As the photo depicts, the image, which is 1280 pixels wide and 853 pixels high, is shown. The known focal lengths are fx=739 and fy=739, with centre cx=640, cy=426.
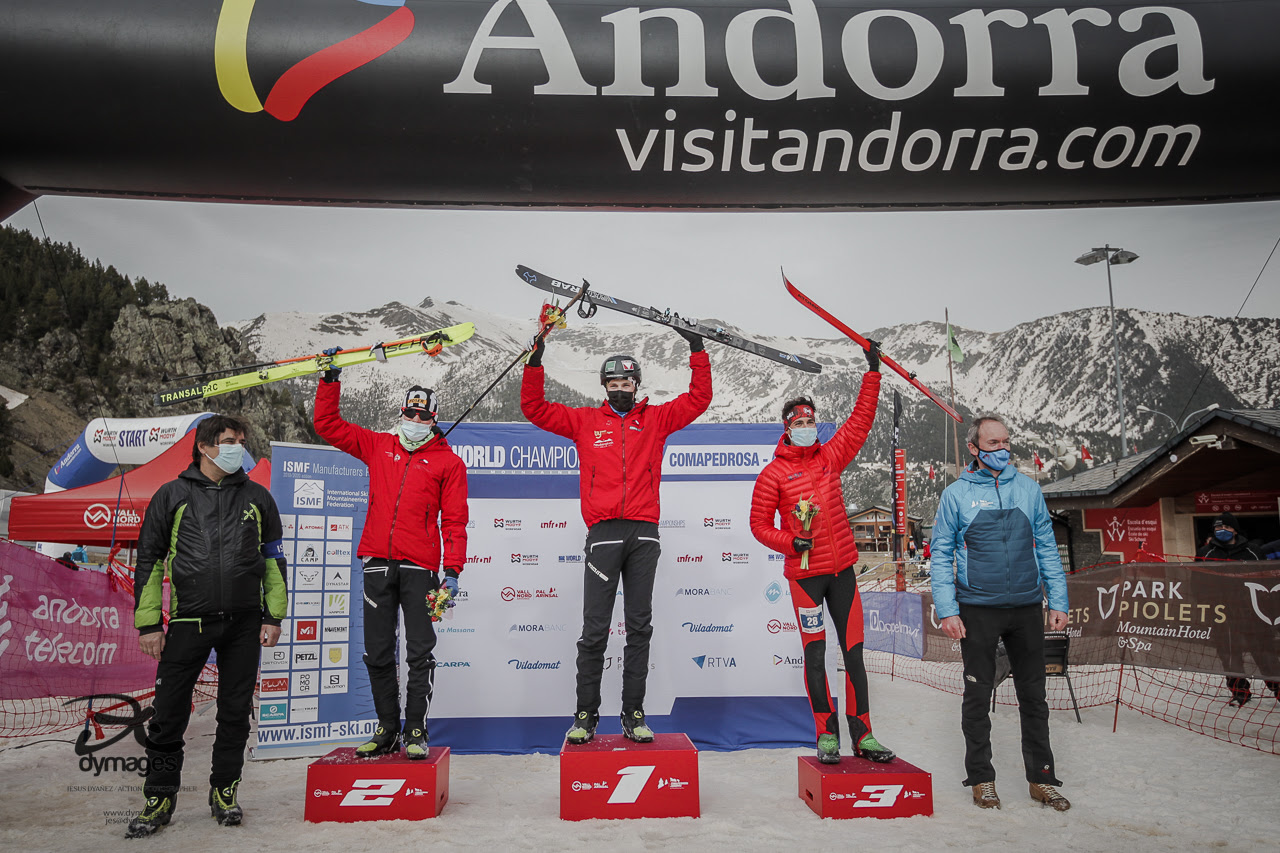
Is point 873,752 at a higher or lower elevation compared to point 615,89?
lower

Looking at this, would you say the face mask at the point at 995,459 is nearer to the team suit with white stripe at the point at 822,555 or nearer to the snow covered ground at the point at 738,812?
the team suit with white stripe at the point at 822,555

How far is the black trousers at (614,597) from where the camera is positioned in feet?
12.0

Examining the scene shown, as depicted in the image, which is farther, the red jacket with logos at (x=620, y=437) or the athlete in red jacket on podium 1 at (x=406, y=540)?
the red jacket with logos at (x=620, y=437)

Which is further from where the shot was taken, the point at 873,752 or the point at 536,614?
the point at 536,614

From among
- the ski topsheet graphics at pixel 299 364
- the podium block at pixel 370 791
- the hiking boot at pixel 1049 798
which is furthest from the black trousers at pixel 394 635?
the ski topsheet graphics at pixel 299 364

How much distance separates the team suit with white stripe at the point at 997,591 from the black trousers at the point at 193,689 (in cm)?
338

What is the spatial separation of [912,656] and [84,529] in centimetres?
982

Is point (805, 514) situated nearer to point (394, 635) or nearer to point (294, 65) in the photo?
point (394, 635)

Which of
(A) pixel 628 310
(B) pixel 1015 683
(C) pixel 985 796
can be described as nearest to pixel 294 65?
(A) pixel 628 310

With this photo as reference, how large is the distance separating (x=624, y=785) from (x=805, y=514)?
1.54 metres

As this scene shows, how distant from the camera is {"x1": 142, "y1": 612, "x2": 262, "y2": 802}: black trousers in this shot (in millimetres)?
3309

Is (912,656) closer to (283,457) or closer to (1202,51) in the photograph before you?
(283,457)

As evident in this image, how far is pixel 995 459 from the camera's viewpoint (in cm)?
377

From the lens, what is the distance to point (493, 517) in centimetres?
525
